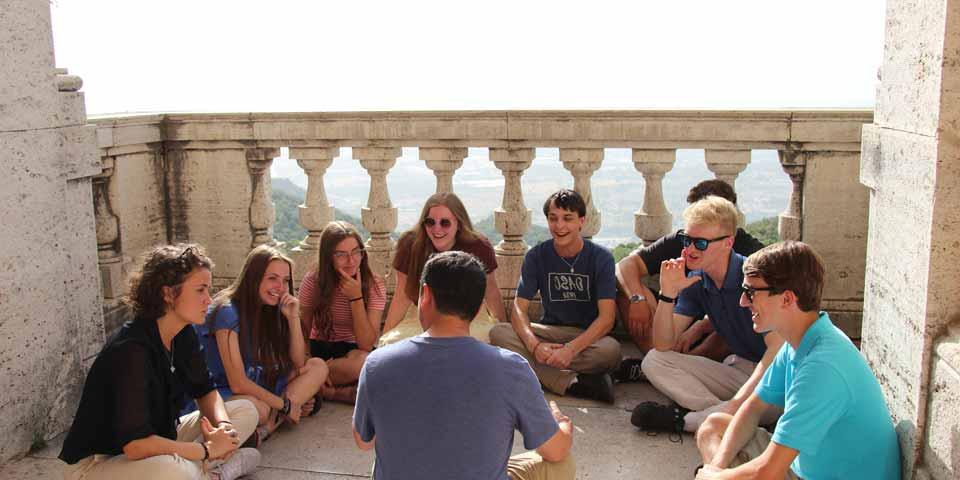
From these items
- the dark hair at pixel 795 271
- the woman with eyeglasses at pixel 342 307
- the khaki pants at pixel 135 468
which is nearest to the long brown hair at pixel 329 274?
the woman with eyeglasses at pixel 342 307

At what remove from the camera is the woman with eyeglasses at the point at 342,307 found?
16.0ft

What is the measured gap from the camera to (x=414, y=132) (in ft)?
19.0

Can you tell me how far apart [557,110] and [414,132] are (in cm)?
91

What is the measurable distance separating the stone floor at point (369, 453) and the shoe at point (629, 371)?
0.37 m

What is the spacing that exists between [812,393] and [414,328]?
8.54ft

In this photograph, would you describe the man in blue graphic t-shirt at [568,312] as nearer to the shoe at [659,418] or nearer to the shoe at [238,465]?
the shoe at [659,418]

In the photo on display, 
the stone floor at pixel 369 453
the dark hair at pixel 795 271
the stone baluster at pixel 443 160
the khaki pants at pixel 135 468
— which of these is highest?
the stone baluster at pixel 443 160

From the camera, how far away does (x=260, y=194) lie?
20.3 feet

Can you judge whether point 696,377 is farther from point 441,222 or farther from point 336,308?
point 336,308

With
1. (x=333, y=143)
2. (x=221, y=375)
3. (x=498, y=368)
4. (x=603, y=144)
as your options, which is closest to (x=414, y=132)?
(x=333, y=143)

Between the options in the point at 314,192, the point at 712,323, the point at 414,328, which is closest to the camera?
the point at 712,323

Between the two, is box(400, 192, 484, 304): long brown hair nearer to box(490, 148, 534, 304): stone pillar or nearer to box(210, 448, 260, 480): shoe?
box(490, 148, 534, 304): stone pillar

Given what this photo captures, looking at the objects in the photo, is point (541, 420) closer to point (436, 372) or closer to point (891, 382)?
point (436, 372)

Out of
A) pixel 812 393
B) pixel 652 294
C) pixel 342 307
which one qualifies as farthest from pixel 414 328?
pixel 812 393
